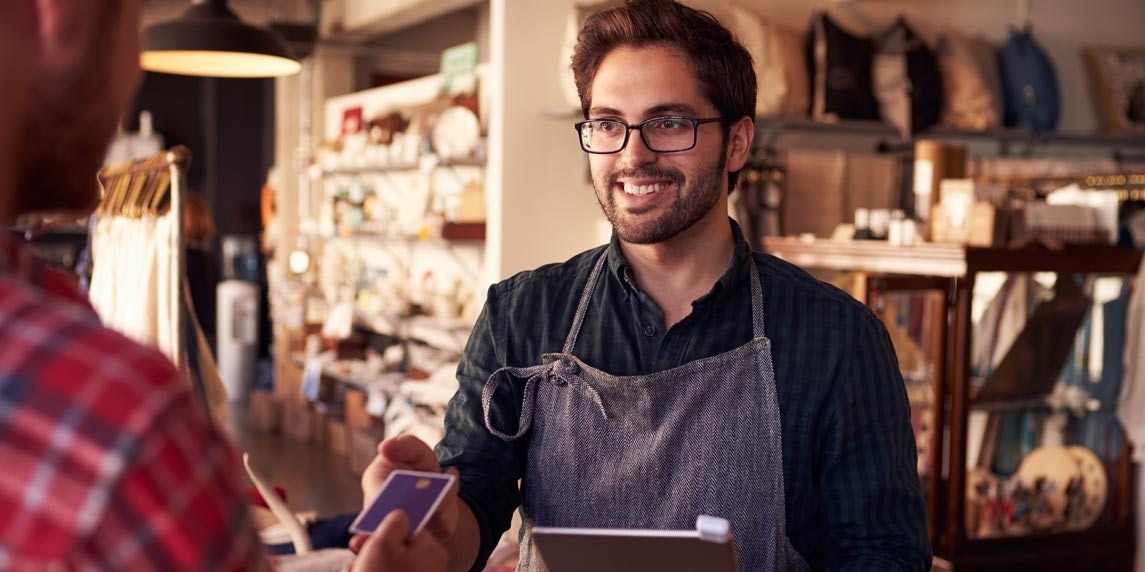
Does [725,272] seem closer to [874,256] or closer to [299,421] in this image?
[874,256]

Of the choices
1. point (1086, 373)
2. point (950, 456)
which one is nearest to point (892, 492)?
point (950, 456)

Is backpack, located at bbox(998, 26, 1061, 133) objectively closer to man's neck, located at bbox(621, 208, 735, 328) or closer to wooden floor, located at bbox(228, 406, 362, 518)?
wooden floor, located at bbox(228, 406, 362, 518)

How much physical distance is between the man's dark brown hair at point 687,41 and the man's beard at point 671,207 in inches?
4.8

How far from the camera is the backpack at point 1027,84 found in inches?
245

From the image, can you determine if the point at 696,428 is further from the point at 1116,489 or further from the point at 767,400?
the point at 1116,489

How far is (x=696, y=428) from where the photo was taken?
1853 millimetres

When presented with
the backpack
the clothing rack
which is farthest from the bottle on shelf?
the clothing rack

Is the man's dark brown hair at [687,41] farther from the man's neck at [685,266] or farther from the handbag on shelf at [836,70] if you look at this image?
the handbag on shelf at [836,70]

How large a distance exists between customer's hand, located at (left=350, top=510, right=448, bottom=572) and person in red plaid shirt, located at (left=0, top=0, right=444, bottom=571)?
1.36ft

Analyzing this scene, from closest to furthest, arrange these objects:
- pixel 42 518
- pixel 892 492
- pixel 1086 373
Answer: pixel 42 518 < pixel 892 492 < pixel 1086 373

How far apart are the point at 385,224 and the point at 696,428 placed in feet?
20.5

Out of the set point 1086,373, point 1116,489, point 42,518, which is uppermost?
point 42,518

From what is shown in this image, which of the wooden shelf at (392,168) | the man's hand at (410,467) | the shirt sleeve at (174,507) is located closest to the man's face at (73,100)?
the shirt sleeve at (174,507)

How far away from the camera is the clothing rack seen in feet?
10.3
